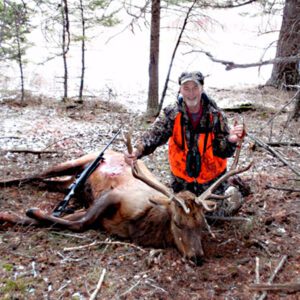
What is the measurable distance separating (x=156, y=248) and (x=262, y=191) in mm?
2166

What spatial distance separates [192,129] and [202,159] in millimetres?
378

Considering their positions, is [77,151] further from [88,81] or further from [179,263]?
[88,81]

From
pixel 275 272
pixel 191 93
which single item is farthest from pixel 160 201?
pixel 275 272

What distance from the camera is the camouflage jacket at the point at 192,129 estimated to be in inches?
197

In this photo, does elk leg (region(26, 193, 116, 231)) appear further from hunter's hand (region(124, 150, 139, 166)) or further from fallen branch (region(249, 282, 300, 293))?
fallen branch (region(249, 282, 300, 293))

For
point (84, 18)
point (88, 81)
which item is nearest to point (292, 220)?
point (84, 18)

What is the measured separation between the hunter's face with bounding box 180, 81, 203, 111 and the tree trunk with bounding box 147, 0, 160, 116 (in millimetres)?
5954

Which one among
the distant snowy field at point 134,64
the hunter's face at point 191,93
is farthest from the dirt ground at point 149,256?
the distant snowy field at point 134,64

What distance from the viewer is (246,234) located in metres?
4.63

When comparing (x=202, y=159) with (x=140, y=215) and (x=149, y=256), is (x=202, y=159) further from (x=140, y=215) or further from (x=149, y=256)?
(x=149, y=256)

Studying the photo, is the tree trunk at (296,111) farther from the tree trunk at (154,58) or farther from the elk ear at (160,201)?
the elk ear at (160,201)

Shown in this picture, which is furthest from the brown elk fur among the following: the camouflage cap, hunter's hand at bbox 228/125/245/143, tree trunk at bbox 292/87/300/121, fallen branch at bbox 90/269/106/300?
tree trunk at bbox 292/87/300/121

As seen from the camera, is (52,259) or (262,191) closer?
(52,259)

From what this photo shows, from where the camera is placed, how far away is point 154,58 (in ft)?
36.1
